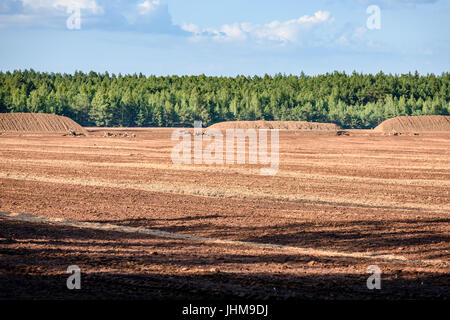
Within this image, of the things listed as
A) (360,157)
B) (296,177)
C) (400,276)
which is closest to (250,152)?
(360,157)

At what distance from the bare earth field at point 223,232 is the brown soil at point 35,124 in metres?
50.4

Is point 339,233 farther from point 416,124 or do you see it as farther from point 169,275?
point 416,124

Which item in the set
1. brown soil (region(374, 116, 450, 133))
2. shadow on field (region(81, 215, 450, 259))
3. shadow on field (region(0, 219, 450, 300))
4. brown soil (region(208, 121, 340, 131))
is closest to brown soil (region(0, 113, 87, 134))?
brown soil (region(208, 121, 340, 131))

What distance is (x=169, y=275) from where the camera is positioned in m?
12.4

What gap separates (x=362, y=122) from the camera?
133 m

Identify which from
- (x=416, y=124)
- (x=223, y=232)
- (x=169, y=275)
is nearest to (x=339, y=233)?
(x=223, y=232)

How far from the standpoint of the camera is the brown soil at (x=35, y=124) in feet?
282

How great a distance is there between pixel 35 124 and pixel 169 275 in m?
79.4

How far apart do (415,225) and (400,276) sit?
7360 mm

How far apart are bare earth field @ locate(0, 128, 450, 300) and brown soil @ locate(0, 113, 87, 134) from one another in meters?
50.4

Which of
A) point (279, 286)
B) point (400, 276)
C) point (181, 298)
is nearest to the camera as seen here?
point (181, 298)

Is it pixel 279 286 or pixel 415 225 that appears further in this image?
pixel 415 225

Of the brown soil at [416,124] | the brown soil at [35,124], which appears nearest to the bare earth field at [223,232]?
the brown soil at [35,124]
